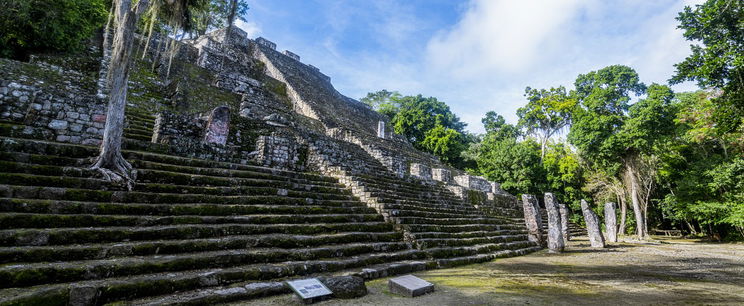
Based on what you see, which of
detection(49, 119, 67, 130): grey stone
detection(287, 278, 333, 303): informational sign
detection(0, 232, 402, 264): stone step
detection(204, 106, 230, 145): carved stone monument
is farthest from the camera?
detection(204, 106, 230, 145): carved stone monument

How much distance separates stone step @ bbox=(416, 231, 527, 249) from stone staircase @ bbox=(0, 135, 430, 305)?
17.2 inches

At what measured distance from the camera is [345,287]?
3.33m

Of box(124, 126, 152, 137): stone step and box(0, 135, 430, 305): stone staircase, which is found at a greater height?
box(124, 126, 152, 137): stone step

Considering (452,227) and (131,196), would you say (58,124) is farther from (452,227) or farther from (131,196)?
(452,227)

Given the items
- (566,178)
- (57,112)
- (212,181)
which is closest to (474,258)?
(212,181)

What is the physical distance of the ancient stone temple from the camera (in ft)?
10.00

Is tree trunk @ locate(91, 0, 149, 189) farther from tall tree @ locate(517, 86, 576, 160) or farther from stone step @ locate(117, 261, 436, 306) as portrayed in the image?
tall tree @ locate(517, 86, 576, 160)

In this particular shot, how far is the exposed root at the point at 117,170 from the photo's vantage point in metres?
4.32

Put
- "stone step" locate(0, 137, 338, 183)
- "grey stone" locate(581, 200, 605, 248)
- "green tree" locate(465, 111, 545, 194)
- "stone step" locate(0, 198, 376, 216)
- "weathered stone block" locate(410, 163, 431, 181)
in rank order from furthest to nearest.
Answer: "green tree" locate(465, 111, 545, 194) < "weathered stone block" locate(410, 163, 431, 181) < "grey stone" locate(581, 200, 605, 248) < "stone step" locate(0, 137, 338, 183) < "stone step" locate(0, 198, 376, 216)

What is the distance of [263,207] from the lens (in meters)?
5.30

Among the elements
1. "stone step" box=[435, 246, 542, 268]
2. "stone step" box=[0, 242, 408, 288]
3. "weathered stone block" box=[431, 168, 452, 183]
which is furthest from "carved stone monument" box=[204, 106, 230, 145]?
"weathered stone block" box=[431, 168, 452, 183]

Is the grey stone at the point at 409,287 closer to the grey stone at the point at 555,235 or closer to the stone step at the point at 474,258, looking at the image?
the stone step at the point at 474,258

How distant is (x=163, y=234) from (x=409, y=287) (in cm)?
308

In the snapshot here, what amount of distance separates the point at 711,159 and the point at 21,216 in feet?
75.1
